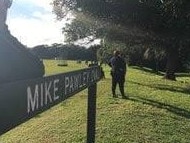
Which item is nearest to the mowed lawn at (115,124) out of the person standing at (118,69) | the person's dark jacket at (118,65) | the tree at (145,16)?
the person standing at (118,69)

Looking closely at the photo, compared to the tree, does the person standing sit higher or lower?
lower

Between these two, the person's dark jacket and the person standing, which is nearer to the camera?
the person standing

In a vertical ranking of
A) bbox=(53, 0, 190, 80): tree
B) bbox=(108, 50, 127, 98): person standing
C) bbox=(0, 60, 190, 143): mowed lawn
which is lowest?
bbox=(0, 60, 190, 143): mowed lawn

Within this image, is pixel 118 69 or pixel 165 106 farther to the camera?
pixel 118 69

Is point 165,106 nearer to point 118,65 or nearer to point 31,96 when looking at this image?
point 118,65

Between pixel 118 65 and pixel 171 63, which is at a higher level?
pixel 118 65

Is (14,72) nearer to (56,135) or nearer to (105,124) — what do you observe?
(56,135)

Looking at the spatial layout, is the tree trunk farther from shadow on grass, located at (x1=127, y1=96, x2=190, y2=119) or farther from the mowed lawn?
the mowed lawn

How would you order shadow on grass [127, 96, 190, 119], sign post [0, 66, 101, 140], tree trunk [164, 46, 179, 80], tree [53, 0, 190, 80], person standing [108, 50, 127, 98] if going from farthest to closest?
tree trunk [164, 46, 179, 80] → tree [53, 0, 190, 80] → person standing [108, 50, 127, 98] → shadow on grass [127, 96, 190, 119] → sign post [0, 66, 101, 140]

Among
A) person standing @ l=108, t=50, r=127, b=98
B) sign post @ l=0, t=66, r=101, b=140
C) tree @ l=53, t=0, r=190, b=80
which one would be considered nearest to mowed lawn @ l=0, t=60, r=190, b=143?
person standing @ l=108, t=50, r=127, b=98

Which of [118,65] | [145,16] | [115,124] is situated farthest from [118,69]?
[145,16]

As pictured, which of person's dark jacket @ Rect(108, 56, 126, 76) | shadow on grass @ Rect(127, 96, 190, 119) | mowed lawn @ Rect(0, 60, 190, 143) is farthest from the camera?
person's dark jacket @ Rect(108, 56, 126, 76)

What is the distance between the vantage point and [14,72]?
435cm

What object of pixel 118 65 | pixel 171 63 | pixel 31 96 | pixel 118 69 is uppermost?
pixel 31 96
